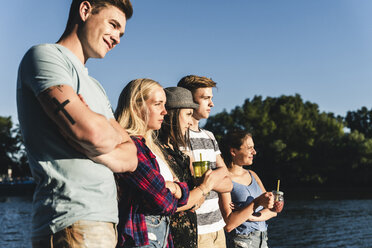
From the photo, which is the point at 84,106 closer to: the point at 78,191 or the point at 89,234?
the point at 78,191

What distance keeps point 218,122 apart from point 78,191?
60.3 m

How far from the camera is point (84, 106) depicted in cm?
164

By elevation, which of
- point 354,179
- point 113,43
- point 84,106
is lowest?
point 354,179

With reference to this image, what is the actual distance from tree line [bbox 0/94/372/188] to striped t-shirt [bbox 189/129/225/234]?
42.1m

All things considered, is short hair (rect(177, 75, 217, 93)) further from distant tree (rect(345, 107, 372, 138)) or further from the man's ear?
distant tree (rect(345, 107, 372, 138))

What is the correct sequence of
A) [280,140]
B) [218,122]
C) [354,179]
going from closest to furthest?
[354,179] → [280,140] → [218,122]

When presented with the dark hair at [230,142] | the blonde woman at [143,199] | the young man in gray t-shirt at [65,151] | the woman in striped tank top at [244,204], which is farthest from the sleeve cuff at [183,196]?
the dark hair at [230,142]

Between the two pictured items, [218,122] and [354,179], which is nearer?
[354,179]

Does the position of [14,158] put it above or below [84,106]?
below

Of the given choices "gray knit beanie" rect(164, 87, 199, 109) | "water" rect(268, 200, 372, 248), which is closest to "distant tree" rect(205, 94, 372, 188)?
"water" rect(268, 200, 372, 248)

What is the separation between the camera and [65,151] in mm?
1665

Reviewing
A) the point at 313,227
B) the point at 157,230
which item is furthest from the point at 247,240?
the point at 313,227

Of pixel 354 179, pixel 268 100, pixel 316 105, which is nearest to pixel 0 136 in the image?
pixel 268 100

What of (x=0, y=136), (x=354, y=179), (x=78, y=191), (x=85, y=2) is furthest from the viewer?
(x=0, y=136)
